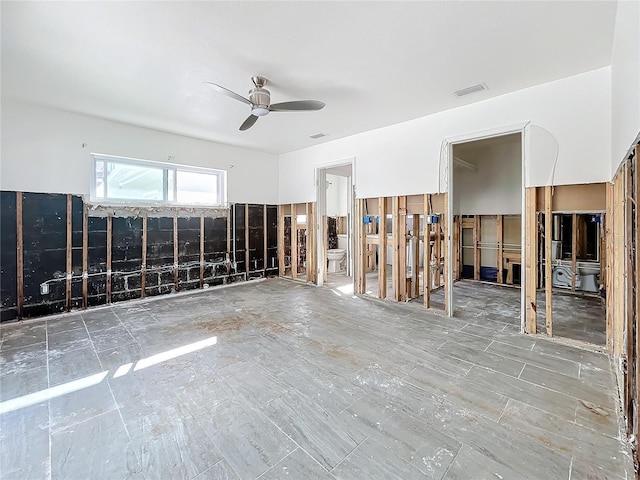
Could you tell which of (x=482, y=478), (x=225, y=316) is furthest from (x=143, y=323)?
(x=482, y=478)

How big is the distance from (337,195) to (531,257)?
227 inches

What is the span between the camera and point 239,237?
6.14 meters

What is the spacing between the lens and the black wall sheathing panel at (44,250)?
3.89 m

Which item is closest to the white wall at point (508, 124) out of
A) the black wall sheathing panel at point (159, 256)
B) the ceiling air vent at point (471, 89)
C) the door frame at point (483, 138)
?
the door frame at point (483, 138)

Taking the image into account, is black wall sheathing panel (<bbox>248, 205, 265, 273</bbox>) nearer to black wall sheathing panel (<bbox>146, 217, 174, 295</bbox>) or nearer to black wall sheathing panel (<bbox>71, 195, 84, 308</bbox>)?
black wall sheathing panel (<bbox>146, 217, 174, 295</bbox>)

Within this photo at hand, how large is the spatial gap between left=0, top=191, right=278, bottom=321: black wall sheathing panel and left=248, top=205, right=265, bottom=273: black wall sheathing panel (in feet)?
0.81

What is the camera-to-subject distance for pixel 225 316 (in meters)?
4.00

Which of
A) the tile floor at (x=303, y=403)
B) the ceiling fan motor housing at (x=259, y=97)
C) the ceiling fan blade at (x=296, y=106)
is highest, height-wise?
the ceiling fan motor housing at (x=259, y=97)

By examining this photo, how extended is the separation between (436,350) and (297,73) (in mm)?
3220

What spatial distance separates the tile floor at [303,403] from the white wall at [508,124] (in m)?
1.98

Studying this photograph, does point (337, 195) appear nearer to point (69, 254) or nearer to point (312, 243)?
point (312, 243)

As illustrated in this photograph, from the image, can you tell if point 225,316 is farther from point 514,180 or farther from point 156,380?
point 514,180

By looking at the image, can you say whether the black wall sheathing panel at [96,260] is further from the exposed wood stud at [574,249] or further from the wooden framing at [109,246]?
the exposed wood stud at [574,249]

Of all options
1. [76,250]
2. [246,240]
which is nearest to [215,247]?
[246,240]
